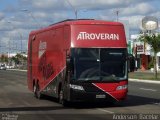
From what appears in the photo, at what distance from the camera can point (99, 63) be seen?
19625 mm

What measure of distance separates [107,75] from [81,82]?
1.04 meters

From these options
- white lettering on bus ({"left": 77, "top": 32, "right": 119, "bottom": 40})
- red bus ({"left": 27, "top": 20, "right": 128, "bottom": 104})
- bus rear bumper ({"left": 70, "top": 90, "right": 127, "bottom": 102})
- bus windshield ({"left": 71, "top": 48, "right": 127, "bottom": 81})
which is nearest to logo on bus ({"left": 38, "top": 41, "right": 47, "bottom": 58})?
Result: red bus ({"left": 27, "top": 20, "right": 128, "bottom": 104})

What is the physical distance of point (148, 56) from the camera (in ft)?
317

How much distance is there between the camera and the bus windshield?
64.1 feet

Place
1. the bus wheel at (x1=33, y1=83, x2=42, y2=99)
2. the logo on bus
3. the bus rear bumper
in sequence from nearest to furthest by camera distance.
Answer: the bus rear bumper < the logo on bus < the bus wheel at (x1=33, y1=83, x2=42, y2=99)

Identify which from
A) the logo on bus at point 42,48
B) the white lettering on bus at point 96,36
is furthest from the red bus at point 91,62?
the logo on bus at point 42,48

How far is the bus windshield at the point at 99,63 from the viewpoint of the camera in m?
19.5

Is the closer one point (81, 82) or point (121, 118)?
point (121, 118)

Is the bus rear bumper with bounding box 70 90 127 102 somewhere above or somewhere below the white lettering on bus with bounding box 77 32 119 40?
below

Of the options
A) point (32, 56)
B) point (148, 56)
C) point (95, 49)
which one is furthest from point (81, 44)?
point (148, 56)

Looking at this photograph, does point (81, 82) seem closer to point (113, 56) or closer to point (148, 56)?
point (113, 56)

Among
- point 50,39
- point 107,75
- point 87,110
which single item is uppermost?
point 50,39

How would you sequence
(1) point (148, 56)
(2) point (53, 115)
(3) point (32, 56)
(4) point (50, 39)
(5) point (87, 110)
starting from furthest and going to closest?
1. (1) point (148, 56)
2. (3) point (32, 56)
3. (4) point (50, 39)
4. (5) point (87, 110)
5. (2) point (53, 115)

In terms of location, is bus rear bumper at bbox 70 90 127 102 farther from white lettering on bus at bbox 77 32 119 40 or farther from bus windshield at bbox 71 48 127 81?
white lettering on bus at bbox 77 32 119 40
